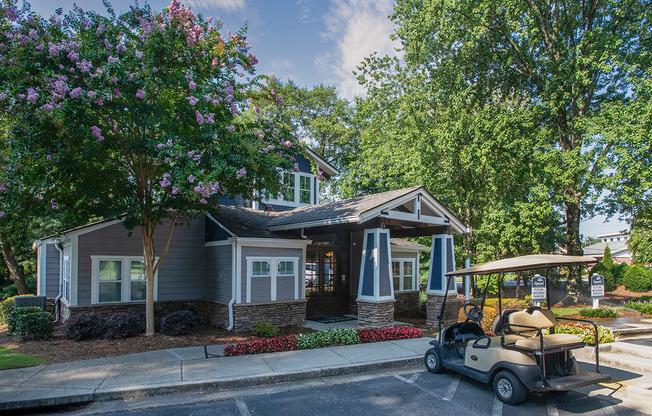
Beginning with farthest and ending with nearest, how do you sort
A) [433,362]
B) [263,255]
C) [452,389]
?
[263,255] < [433,362] < [452,389]

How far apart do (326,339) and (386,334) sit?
67.9 inches

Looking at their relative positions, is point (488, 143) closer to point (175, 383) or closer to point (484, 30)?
point (484, 30)

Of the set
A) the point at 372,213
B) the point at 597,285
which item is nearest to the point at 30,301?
the point at 372,213

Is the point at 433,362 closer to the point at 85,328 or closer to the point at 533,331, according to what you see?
the point at 533,331

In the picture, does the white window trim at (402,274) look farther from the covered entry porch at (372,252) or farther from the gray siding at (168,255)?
the gray siding at (168,255)

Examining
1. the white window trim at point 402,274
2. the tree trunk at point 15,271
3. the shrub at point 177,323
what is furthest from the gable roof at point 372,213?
the tree trunk at point 15,271

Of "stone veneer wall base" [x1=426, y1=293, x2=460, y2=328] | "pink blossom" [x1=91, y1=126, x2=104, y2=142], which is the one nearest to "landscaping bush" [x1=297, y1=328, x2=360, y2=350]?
"stone veneer wall base" [x1=426, y1=293, x2=460, y2=328]

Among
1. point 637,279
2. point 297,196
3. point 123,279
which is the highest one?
point 297,196

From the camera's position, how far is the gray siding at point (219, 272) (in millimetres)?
11125

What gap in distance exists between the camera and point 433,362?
731cm

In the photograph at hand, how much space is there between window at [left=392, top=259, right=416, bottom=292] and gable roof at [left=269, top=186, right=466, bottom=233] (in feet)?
10.1

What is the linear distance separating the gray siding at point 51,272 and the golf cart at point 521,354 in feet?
39.8

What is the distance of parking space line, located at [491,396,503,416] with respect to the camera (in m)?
5.45

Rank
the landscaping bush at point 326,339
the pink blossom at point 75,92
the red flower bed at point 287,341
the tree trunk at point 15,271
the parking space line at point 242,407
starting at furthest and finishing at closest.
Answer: the tree trunk at point 15,271, the landscaping bush at point 326,339, the red flower bed at point 287,341, the pink blossom at point 75,92, the parking space line at point 242,407
